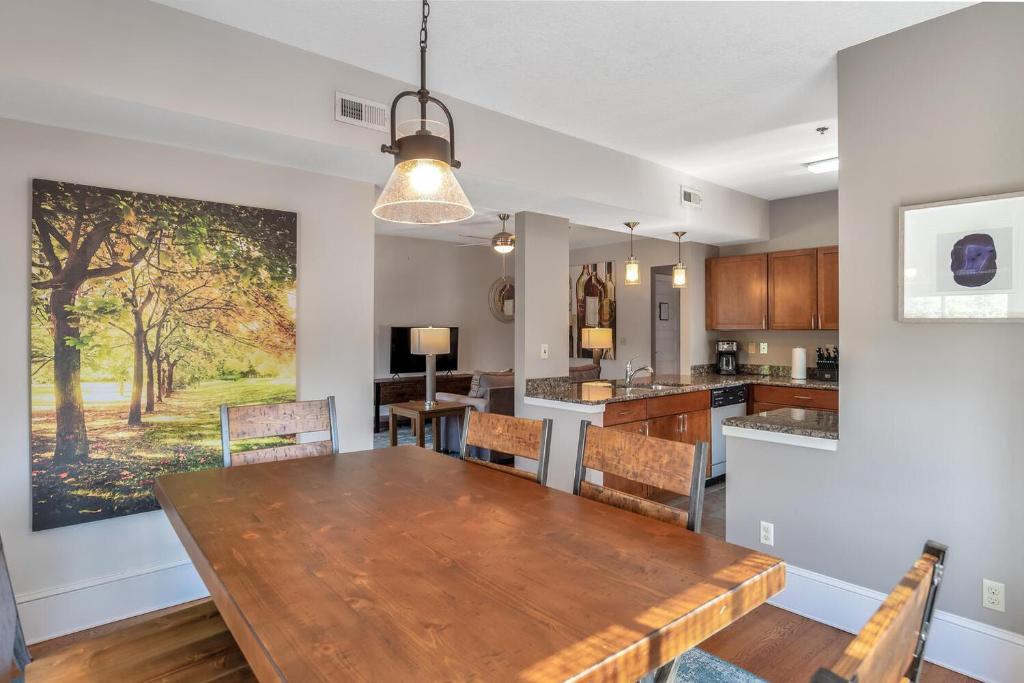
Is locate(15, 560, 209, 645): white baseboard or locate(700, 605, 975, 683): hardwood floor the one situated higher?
locate(15, 560, 209, 645): white baseboard

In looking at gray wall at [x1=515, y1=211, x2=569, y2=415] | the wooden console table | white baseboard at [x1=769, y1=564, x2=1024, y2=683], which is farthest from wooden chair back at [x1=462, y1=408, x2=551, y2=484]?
the wooden console table

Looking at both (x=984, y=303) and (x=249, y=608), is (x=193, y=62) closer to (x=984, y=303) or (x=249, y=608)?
(x=249, y=608)

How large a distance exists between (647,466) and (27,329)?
8.42ft

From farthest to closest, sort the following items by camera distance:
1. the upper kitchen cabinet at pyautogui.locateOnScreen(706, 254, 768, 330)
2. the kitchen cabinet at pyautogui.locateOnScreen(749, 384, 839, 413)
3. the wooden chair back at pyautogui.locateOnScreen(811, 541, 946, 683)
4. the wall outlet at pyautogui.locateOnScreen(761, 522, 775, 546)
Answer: the upper kitchen cabinet at pyautogui.locateOnScreen(706, 254, 768, 330) < the kitchen cabinet at pyautogui.locateOnScreen(749, 384, 839, 413) < the wall outlet at pyautogui.locateOnScreen(761, 522, 775, 546) < the wooden chair back at pyautogui.locateOnScreen(811, 541, 946, 683)

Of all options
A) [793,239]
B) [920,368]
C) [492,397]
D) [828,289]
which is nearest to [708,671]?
[920,368]

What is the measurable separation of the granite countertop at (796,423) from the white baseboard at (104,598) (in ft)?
9.51

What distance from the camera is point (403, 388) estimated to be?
7.23 metres

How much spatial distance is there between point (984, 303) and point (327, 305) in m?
3.08

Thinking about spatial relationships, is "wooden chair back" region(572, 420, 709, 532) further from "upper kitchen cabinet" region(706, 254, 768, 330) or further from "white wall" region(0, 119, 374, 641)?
"upper kitchen cabinet" region(706, 254, 768, 330)

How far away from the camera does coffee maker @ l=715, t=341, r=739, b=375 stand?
18.6 feet

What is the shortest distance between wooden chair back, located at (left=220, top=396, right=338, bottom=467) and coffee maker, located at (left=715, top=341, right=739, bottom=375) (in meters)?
4.43

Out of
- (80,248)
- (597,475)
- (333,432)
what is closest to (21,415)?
(80,248)

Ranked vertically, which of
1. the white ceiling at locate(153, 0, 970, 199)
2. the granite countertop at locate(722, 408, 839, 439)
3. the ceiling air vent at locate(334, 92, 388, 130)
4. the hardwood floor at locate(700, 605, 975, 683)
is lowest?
the hardwood floor at locate(700, 605, 975, 683)

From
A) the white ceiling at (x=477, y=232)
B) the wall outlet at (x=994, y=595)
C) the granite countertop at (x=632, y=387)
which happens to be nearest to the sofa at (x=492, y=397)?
the granite countertop at (x=632, y=387)
